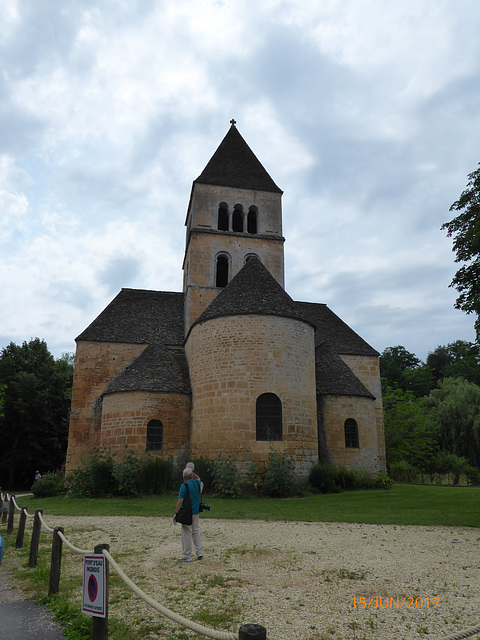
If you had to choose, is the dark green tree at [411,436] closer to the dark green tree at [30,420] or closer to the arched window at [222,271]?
the arched window at [222,271]

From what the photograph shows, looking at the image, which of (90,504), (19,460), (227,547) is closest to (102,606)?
(227,547)

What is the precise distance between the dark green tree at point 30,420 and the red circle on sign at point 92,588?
31.4 m

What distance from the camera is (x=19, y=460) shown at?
3288cm

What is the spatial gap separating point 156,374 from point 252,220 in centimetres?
1206

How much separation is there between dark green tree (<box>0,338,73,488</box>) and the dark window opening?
19.3m

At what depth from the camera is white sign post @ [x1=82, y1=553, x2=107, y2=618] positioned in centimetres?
406

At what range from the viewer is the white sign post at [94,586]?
406cm

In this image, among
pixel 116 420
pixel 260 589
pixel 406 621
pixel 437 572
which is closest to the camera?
pixel 406 621

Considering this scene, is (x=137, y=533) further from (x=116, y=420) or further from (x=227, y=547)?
(x=116, y=420)

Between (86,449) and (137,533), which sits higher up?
(86,449)

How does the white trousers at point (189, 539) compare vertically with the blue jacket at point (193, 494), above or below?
below

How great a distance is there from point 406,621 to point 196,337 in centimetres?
1585

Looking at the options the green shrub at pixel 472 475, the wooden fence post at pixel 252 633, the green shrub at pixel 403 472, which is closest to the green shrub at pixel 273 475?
the wooden fence post at pixel 252 633
